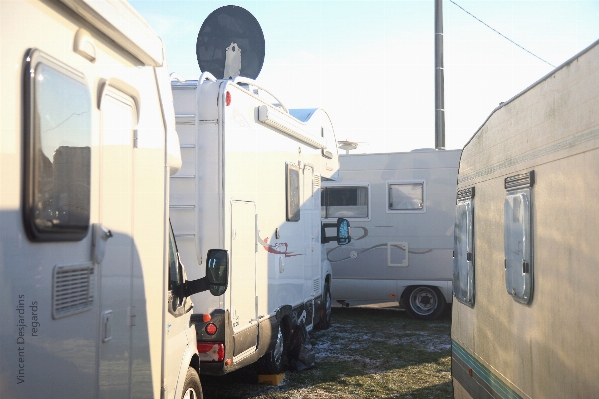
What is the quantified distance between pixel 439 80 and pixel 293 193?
385 inches

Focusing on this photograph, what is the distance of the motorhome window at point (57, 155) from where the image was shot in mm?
2393

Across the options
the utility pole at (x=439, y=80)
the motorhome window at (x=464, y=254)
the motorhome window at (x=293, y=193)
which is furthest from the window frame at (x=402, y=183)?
the motorhome window at (x=464, y=254)

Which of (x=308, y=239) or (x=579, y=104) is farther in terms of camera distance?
(x=308, y=239)

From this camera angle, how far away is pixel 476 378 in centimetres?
525

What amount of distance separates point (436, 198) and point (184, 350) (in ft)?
29.3

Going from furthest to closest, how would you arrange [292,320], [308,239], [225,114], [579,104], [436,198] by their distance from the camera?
[436,198], [308,239], [292,320], [225,114], [579,104]

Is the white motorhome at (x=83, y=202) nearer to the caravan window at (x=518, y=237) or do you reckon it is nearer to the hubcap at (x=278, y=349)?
the caravan window at (x=518, y=237)

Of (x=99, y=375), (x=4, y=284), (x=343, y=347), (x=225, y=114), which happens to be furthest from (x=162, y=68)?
(x=343, y=347)

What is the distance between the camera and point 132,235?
345 cm

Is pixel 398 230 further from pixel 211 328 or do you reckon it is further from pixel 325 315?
pixel 211 328

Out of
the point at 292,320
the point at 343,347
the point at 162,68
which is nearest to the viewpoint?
the point at 162,68

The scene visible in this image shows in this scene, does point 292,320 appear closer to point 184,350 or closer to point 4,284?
point 184,350

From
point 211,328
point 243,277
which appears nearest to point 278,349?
point 243,277

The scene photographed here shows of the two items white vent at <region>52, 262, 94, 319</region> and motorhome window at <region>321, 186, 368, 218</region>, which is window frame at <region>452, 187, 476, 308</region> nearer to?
white vent at <region>52, 262, 94, 319</region>
